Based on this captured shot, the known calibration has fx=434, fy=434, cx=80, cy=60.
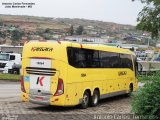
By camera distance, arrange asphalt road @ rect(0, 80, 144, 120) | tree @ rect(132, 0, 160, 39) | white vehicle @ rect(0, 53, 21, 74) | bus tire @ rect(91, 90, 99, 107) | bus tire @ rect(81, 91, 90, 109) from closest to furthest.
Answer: asphalt road @ rect(0, 80, 144, 120) → bus tire @ rect(81, 91, 90, 109) → bus tire @ rect(91, 90, 99, 107) → tree @ rect(132, 0, 160, 39) → white vehicle @ rect(0, 53, 21, 74)

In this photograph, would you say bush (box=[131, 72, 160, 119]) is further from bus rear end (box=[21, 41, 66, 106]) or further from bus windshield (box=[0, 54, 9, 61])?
bus windshield (box=[0, 54, 9, 61])

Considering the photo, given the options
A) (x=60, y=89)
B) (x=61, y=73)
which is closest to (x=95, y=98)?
(x=60, y=89)

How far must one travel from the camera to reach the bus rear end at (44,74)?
51.8 feet

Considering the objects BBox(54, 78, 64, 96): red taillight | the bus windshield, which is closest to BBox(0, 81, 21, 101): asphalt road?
BBox(54, 78, 64, 96): red taillight

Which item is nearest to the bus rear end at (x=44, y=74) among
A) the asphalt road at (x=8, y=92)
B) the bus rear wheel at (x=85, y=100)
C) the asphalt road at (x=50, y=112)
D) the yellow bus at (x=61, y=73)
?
the yellow bus at (x=61, y=73)

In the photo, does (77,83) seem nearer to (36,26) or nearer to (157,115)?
(157,115)

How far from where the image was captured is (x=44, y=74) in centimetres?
1603

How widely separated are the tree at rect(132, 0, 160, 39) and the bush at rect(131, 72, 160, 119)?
15.7m

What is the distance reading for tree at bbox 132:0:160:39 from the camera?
26453mm

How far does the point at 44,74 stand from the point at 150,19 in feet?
40.7

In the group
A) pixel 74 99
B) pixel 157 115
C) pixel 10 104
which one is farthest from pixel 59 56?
pixel 157 115

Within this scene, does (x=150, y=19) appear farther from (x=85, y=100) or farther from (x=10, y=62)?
(x=10, y=62)

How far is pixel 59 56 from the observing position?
15.9 m

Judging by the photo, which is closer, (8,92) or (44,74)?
(44,74)
